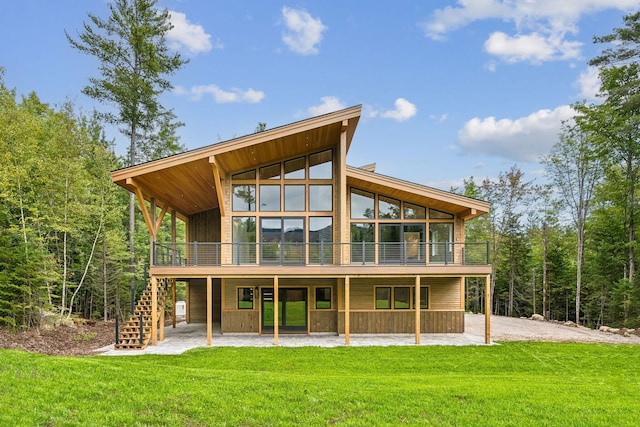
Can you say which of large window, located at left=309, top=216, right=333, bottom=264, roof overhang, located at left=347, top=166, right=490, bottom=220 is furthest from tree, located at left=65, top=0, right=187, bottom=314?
roof overhang, located at left=347, top=166, right=490, bottom=220

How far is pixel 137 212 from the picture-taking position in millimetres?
24328

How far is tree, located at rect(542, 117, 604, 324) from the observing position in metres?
21.9

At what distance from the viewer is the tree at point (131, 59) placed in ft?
→ 59.3

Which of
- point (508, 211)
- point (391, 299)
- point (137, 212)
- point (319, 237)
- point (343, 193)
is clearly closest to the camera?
point (343, 193)

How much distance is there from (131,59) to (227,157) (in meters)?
10.0

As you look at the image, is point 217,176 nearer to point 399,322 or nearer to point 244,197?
point 244,197

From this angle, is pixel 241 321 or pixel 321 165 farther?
pixel 321 165

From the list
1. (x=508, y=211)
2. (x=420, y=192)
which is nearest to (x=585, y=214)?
(x=508, y=211)

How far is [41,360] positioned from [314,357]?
603 centimetres

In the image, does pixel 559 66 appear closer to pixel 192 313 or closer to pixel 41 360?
pixel 192 313

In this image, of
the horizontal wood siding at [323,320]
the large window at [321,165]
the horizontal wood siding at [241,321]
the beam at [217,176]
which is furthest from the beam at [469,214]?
the beam at [217,176]

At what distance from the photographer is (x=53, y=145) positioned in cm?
1563

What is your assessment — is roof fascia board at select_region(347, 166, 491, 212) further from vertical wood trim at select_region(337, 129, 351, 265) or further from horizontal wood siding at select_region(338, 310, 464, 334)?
horizontal wood siding at select_region(338, 310, 464, 334)

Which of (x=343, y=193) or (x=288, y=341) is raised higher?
(x=343, y=193)
